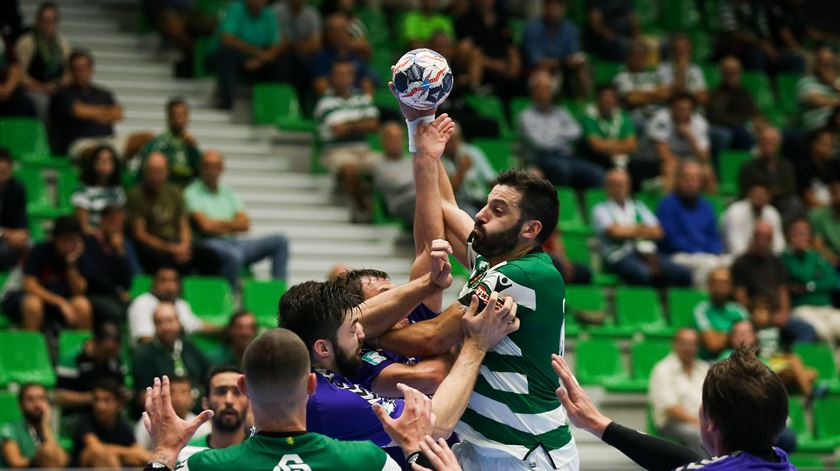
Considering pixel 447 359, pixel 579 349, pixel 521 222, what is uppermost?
pixel 521 222

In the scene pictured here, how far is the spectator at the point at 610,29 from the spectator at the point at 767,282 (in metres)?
3.96

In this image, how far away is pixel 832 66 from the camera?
58.6ft

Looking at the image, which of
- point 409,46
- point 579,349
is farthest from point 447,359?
point 409,46

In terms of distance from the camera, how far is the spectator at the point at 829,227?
50.3ft

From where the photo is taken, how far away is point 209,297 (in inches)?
491

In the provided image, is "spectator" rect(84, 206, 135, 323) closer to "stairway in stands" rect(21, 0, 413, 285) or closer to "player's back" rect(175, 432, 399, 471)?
"stairway in stands" rect(21, 0, 413, 285)

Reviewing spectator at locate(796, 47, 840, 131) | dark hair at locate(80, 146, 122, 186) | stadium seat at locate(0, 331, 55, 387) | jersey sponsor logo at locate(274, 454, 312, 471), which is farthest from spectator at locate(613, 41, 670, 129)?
jersey sponsor logo at locate(274, 454, 312, 471)

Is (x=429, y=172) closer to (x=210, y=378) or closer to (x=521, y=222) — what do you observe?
(x=521, y=222)

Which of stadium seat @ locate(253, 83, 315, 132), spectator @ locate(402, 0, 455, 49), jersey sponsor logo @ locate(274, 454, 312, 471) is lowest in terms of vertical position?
jersey sponsor logo @ locate(274, 454, 312, 471)

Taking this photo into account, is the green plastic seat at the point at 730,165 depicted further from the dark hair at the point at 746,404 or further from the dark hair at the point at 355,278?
the dark hair at the point at 746,404

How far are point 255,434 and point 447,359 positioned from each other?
155cm

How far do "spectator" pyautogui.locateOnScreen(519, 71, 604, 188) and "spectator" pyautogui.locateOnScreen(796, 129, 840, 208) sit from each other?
2.63 metres

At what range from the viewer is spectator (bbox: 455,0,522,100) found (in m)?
16.2

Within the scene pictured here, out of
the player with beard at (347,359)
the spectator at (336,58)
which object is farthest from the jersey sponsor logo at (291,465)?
the spectator at (336,58)
